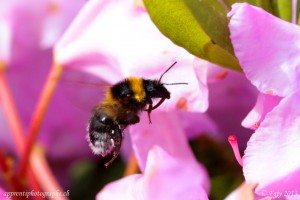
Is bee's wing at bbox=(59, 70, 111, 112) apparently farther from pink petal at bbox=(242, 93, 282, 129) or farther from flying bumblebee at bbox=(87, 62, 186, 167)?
pink petal at bbox=(242, 93, 282, 129)

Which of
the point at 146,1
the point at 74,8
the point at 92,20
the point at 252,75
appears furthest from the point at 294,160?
the point at 74,8

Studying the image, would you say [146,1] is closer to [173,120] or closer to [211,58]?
[211,58]

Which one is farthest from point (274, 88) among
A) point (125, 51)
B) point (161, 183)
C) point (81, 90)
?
point (81, 90)

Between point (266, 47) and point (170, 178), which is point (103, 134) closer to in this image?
point (170, 178)

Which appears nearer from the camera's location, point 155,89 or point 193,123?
point 155,89

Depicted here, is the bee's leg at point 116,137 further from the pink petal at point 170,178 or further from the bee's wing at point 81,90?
the bee's wing at point 81,90

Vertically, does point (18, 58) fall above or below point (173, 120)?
below

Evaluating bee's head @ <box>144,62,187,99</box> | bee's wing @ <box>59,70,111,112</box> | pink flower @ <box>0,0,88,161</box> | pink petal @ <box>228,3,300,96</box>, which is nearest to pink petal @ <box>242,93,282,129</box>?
pink petal @ <box>228,3,300,96</box>
